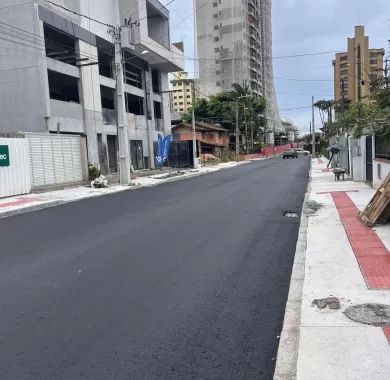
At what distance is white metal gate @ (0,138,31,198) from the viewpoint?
19922 millimetres

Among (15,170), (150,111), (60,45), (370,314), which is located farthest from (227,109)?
(370,314)

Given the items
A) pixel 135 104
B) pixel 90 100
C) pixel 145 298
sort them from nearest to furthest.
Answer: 1. pixel 145 298
2. pixel 90 100
3. pixel 135 104

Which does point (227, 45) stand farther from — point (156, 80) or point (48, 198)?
point (48, 198)

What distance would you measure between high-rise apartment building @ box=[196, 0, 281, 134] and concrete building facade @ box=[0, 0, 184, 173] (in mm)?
72855

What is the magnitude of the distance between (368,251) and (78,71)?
28944 millimetres

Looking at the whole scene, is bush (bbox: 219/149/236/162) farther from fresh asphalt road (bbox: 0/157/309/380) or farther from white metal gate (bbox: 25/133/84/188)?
fresh asphalt road (bbox: 0/157/309/380)

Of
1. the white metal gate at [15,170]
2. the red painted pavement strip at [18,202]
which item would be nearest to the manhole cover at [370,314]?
the red painted pavement strip at [18,202]

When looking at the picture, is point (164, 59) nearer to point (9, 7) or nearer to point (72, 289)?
point (9, 7)

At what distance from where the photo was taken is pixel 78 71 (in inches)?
1299

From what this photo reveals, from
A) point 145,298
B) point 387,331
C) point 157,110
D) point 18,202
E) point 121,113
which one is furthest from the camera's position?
point 157,110

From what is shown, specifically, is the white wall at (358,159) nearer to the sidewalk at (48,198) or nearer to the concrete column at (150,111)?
the sidewalk at (48,198)

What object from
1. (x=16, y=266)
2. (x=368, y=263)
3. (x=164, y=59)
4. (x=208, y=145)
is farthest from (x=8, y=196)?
Answer: (x=208, y=145)

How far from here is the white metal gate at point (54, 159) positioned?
22234mm

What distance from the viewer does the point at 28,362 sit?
414 centimetres
